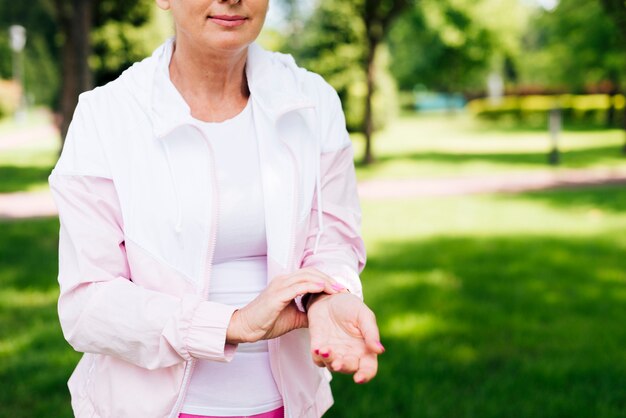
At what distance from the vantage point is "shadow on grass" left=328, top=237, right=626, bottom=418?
4.10 metres

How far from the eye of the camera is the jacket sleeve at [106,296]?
1.59 m

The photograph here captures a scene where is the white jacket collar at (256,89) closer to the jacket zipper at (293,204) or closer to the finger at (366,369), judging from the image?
the jacket zipper at (293,204)

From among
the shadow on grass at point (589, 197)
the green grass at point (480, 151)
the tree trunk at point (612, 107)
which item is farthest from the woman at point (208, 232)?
the tree trunk at point (612, 107)

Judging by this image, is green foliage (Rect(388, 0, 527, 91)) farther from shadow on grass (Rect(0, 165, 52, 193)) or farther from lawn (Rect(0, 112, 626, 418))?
lawn (Rect(0, 112, 626, 418))

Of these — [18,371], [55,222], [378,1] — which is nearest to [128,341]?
[18,371]

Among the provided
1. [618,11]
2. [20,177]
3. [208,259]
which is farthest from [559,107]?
[208,259]

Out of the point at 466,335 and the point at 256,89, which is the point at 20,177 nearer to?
the point at 466,335

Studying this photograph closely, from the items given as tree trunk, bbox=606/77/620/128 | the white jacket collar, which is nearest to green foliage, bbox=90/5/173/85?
the white jacket collar

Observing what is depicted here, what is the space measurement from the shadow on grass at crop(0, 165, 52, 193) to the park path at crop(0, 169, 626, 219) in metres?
0.87

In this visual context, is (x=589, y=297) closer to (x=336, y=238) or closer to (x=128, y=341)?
(x=336, y=238)

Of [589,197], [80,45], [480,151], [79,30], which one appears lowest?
[480,151]

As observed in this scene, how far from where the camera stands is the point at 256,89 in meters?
1.85

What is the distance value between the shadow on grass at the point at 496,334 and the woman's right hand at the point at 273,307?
98.5 inches

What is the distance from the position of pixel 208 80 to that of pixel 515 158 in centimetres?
1720
